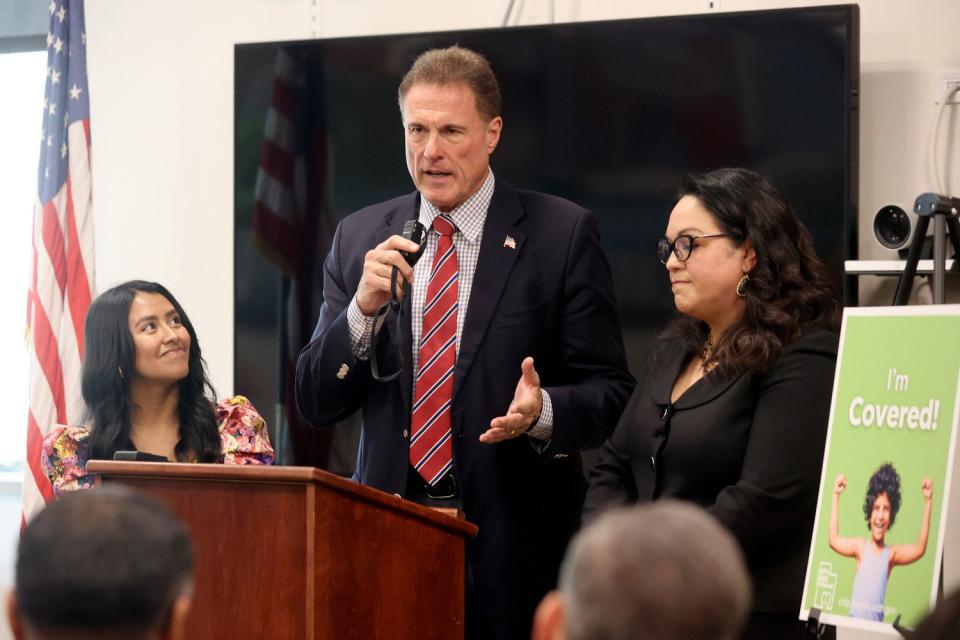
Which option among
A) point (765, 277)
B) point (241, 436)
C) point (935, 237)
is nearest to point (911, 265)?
point (935, 237)

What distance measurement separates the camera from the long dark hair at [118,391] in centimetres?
378

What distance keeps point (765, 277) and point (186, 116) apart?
130 inches

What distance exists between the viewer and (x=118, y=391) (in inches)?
150

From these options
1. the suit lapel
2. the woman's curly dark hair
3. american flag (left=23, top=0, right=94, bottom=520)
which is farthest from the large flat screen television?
the woman's curly dark hair

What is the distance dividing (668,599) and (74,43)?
480 centimetres

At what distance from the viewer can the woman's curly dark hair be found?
2754 millimetres

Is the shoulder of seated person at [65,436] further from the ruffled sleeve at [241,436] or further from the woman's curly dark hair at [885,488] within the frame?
the woman's curly dark hair at [885,488]

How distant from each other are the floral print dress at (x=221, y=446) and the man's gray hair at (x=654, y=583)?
270cm

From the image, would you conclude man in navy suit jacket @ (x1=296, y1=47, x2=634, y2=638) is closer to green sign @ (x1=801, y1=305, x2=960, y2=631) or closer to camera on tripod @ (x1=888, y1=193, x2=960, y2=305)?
green sign @ (x1=801, y1=305, x2=960, y2=631)

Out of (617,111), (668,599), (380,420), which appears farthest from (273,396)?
(668,599)

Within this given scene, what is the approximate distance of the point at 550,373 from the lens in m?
3.39

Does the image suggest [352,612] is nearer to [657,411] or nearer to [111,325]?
[657,411]

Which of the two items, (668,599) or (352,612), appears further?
(352,612)

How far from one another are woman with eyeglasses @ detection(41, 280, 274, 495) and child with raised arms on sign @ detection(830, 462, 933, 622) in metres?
1.79
